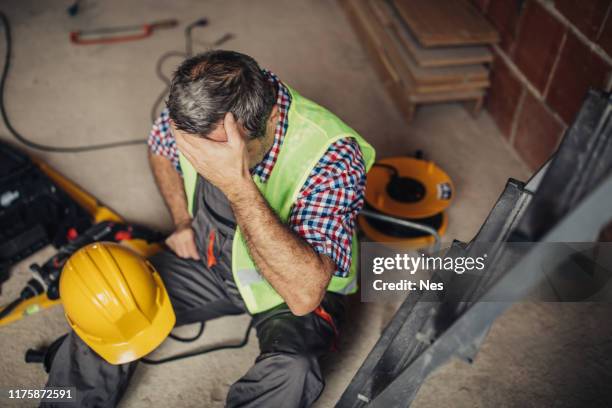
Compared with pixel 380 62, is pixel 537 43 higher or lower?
higher

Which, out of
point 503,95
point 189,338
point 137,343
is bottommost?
point 189,338

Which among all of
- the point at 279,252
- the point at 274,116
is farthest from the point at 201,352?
the point at 274,116

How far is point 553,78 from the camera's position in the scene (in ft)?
8.27

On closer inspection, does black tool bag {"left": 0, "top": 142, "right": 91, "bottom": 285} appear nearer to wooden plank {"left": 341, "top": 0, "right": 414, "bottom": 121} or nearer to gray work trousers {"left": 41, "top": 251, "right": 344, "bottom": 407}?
gray work trousers {"left": 41, "top": 251, "right": 344, "bottom": 407}

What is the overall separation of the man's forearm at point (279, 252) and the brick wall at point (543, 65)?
155 cm

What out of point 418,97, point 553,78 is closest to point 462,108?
point 418,97

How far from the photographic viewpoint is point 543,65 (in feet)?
8.45

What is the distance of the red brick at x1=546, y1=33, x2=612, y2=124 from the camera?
2242mm

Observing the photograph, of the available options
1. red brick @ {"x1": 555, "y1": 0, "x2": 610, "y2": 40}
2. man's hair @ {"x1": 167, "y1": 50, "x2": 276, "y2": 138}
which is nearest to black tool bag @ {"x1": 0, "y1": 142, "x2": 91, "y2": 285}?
man's hair @ {"x1": 167, "y1": 50, "x2": 276, "y2": 138}

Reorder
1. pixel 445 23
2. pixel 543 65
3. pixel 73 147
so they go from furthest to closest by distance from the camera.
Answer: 1. pixel 73 147
2. pixel 445 23
3. pixel 543 65

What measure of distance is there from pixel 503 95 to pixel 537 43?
385 millimetres

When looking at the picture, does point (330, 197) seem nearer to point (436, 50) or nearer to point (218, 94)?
point (218, 94)

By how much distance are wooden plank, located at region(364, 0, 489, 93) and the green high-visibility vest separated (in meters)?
1.27

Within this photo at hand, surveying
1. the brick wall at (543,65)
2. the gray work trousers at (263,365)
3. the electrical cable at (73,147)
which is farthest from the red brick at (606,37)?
the electrical cable at (73,147)
